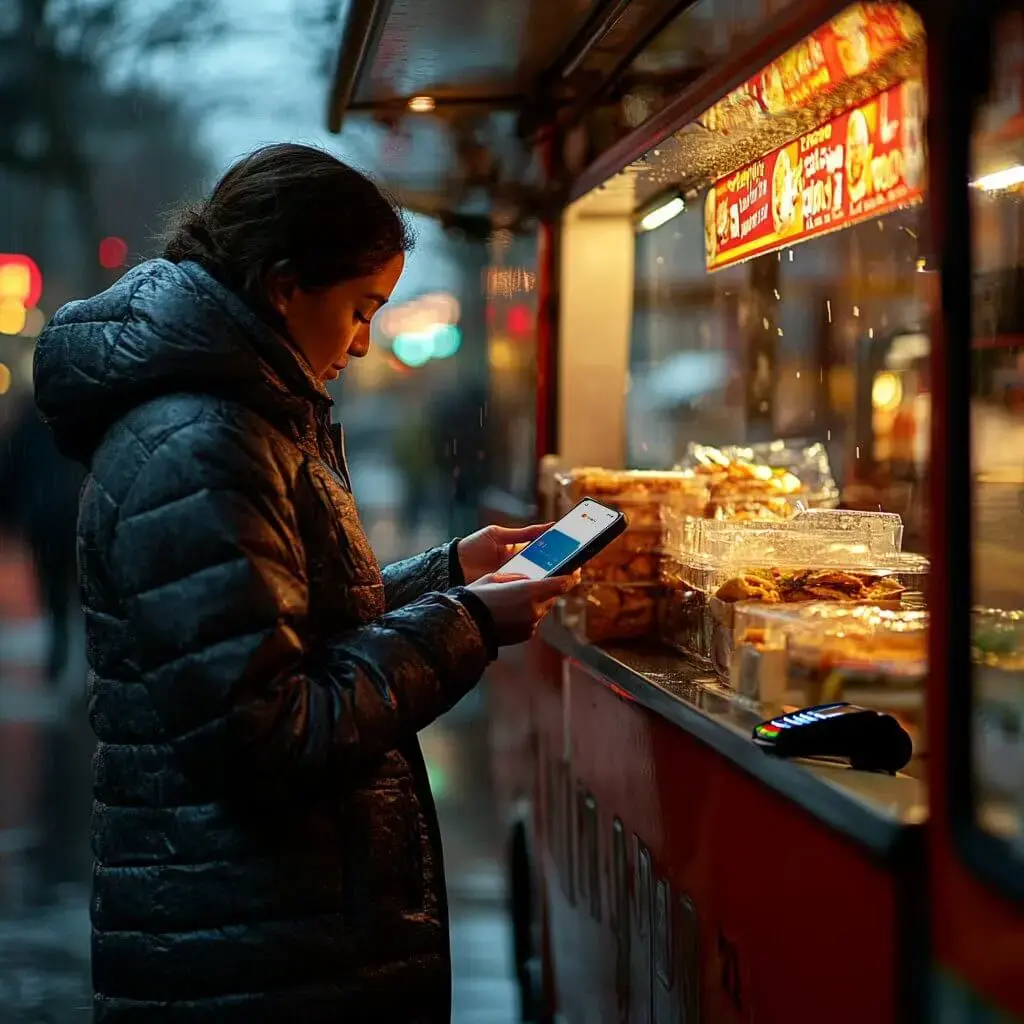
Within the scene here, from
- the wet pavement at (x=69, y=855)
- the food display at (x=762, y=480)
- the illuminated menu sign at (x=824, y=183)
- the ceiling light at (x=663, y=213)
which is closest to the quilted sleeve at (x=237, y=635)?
the illuminated menu sign at (x=824, y=183)

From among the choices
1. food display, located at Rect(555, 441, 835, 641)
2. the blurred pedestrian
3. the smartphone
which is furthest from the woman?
the blurred pedestrian

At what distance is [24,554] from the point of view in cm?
1516

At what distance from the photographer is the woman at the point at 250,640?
190cm

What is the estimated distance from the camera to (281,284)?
212 centimetres

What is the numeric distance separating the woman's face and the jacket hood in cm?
6

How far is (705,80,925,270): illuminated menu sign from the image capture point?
8.30ft

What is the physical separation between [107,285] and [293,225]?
27.3ft

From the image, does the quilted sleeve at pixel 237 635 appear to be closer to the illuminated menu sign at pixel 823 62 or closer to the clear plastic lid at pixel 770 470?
the illuminated menu sign at pixel 823 62

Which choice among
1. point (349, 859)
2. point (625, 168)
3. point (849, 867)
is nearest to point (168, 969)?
point (349, 859)

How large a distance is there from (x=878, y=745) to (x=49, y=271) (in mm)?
13442

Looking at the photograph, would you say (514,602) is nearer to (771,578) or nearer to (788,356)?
(771,578)

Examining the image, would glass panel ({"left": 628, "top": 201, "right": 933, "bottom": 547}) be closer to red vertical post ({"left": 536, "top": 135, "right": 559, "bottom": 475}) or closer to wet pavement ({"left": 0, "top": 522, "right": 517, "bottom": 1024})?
red vertical post ({"left": 536, "top": 135, "right": 559, "bottom": 475})

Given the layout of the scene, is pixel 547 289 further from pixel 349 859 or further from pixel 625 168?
pixel 349 859

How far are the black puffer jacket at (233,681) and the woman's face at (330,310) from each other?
0.08 m
